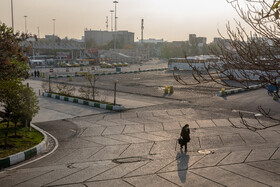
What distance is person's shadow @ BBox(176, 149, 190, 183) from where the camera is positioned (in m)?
8.59

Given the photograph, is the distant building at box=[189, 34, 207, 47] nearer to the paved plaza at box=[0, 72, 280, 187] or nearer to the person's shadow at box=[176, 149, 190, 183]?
the paved plaza at box=[0, 72, 280, 187]

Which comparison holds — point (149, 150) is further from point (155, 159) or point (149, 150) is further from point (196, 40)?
point (196, 40)

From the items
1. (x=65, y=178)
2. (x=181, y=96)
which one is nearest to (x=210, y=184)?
(x=65, y=178)

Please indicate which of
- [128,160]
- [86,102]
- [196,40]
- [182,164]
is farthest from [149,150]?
[196,40]

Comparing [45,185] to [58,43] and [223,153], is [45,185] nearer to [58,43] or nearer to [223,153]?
[223,153]

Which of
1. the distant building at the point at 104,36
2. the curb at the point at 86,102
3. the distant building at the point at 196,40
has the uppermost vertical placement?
the distant building at the point at 104,36

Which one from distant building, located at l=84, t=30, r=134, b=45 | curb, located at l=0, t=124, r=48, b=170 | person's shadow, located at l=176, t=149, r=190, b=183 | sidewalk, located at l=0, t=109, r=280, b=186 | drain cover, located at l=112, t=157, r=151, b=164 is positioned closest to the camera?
sidewalk, located at l=0, t=109, r=280, b=186

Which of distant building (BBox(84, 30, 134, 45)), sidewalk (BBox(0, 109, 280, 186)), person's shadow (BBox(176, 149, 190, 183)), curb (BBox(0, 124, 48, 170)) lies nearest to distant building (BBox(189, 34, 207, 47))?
distant building (BBox(84, 30, 134, 45))

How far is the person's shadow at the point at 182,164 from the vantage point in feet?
28.2

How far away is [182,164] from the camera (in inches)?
379

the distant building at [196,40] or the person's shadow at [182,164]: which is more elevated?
the distant building at [196,40]

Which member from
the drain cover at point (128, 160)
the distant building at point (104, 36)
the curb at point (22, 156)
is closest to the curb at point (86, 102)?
the curb at point (22, 156)

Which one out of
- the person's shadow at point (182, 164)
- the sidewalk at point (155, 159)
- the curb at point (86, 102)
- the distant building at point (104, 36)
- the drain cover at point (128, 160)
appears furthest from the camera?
the distant building at point (104, 36)

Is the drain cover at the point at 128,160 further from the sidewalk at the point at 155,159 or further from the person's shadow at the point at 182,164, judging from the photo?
the person's shadow at the point at 182,164
